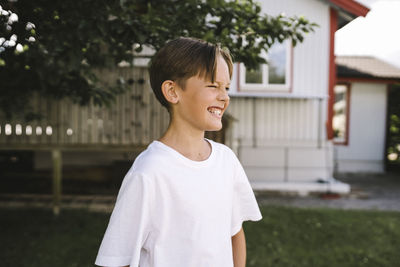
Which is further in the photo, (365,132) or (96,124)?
(365,132)

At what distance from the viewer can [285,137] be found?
32.2 ft

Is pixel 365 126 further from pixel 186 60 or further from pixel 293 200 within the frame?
pixel 186 60

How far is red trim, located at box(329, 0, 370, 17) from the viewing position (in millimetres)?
9195

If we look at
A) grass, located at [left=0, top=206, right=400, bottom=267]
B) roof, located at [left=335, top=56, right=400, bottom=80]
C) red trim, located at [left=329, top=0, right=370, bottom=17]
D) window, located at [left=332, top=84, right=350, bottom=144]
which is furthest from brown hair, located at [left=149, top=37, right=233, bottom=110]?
window, located at [left=332, top=84, right=350, bottom=144]

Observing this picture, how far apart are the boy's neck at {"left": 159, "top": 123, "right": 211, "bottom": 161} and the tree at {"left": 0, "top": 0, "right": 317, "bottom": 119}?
1.68 metres

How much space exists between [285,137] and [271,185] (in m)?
1.33

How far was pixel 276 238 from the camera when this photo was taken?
559 centimetres

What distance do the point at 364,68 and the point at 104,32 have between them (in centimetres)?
1325

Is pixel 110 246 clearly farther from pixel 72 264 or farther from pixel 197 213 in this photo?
pixel 72 264

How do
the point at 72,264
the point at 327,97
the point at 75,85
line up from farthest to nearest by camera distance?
the point at 327,97
the point at 72,264
the point at 75,85

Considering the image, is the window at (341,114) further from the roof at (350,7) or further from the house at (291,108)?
the roof at (350,7)

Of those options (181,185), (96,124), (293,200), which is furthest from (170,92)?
(293,200)

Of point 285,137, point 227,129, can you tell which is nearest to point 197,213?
point 227,129

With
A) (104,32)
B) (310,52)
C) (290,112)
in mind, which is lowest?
(290,112)
